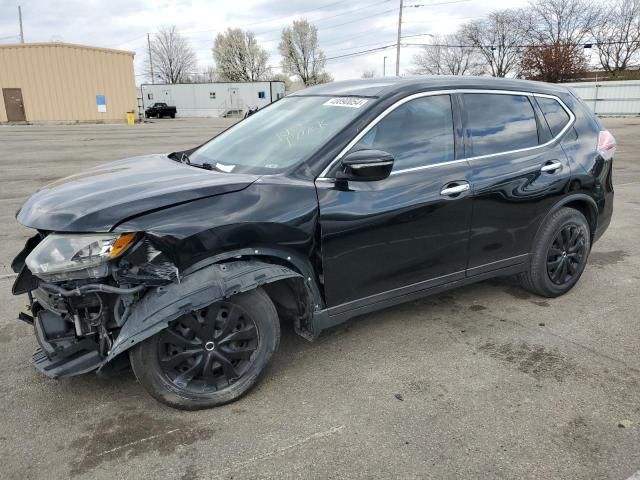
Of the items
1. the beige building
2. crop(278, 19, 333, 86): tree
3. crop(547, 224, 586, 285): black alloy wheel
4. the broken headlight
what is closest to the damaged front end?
the broken headlight

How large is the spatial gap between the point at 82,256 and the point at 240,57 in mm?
85814

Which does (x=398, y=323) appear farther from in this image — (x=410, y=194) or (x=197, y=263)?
(x=197, y=263)

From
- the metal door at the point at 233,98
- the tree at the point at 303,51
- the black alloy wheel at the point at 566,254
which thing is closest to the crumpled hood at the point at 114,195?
the black alloy wheel at the point at 566,254

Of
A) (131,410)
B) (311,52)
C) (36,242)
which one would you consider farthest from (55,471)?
(311,52)

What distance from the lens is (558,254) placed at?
4.25 meters

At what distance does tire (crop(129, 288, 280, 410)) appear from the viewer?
2.67 metres

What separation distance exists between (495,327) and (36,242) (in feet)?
10.2

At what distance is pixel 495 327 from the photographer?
3846 mm

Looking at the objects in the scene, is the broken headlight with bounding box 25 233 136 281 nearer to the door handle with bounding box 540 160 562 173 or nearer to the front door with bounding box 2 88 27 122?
the door handle with bounding box 540 160 562 173

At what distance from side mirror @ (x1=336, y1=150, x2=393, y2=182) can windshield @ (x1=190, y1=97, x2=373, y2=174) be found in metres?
0.27

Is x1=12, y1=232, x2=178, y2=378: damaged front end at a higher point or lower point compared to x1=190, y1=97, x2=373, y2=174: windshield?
lower

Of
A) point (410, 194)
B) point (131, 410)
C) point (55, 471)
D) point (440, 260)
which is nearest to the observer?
point (55, 471)

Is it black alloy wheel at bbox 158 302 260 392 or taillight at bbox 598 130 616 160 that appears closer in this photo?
black alloy wheel at bbox 158 302 260 392

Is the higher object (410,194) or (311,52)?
(311,52)
